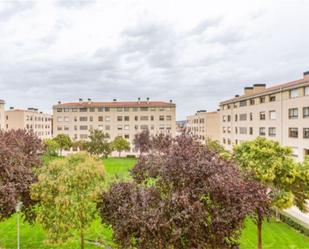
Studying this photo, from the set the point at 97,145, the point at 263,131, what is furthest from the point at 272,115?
the point at 97,145

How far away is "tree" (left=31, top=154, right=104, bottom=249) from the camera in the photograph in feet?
46.8

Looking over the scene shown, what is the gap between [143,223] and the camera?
1105 centimetres

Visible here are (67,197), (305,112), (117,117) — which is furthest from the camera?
(117,117)

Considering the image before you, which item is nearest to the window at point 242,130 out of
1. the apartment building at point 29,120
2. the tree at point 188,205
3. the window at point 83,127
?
the tree at point 188,205

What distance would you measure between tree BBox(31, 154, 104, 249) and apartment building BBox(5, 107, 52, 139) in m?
67.8

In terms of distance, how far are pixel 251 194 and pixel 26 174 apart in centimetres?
1249

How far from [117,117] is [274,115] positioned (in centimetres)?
5588

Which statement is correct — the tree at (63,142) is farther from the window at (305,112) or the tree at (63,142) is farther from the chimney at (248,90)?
the window at (305,112)

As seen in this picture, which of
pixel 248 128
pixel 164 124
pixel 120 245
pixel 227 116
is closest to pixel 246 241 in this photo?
pixel 120 245

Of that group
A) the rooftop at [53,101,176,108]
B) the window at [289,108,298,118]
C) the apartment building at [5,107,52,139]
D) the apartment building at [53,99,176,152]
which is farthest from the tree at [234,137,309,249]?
the apartment building at [5,107,52,139]

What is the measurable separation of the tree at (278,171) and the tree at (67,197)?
10203mm

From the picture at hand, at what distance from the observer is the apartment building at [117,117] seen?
89.1 meters

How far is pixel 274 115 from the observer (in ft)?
136

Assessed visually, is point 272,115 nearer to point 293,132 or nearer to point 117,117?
point 293,132
